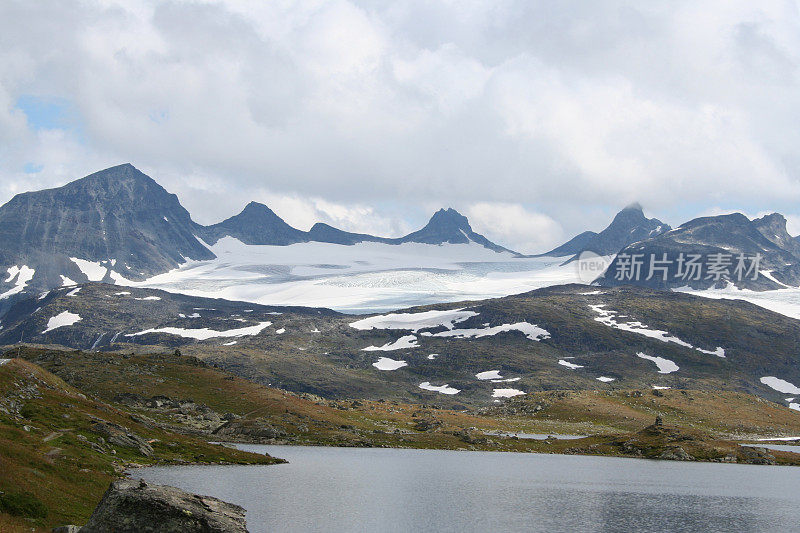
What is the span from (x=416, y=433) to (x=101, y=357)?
83.3 m

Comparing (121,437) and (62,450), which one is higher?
(62,450)

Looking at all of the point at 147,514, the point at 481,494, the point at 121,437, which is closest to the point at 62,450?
the point at 121,437

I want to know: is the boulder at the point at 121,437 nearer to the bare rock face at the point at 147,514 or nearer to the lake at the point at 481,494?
the lake at the point at 481,494

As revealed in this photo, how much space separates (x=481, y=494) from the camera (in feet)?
306

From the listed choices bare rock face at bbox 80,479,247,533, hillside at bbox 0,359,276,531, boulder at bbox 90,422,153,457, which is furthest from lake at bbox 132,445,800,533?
bare rock face at bbox 80,479,247,533

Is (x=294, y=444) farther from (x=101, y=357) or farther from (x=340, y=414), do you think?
(x=101, y=357)

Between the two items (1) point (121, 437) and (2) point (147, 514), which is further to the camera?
(1) point (121, 437)

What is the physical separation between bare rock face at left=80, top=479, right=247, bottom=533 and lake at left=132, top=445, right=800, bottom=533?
18.7 m

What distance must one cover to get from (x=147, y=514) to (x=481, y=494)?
2279 inches

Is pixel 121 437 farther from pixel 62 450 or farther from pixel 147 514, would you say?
pixel 147 514

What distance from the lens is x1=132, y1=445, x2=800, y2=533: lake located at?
73875 mm

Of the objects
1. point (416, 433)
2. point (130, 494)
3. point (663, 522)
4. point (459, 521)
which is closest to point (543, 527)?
point (459, 521)

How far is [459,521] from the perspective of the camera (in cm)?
7456

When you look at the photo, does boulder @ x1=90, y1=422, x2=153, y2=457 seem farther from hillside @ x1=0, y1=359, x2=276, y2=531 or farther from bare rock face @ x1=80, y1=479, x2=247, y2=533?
bare rock face @ x1=80, y1=479, x2=247, y2=533
